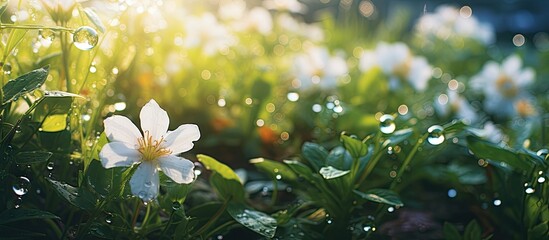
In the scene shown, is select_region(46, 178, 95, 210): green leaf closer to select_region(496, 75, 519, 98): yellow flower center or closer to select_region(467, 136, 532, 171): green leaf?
select_region(467, 136, 532, 171): green leaf

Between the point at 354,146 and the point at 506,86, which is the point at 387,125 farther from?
the point at 506,86

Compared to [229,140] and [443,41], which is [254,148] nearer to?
[229,140]

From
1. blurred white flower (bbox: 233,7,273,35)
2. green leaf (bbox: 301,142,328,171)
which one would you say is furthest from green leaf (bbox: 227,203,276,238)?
blurred white flower (bbox: 233,7,273,35)

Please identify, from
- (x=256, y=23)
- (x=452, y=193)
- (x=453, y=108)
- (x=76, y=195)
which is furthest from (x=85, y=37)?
(x=256, y=23)

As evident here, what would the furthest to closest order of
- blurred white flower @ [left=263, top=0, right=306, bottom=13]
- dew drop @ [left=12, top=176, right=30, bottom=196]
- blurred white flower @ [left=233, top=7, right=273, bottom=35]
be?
blurred white flower @ [left=263, top=0, right=306, bottom=13] < blurred white flower @ [left=233, top=7, right=273, bottom=35] < dew drop @ [left=12, top=176, right=30, bottom=196]

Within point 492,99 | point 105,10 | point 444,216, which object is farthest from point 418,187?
point 105,10

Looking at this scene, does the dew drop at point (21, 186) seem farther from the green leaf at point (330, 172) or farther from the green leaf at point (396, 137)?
the green leaf at point (396, 137)
